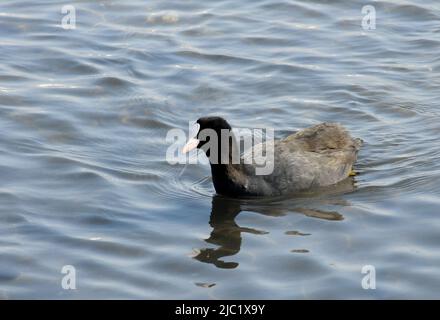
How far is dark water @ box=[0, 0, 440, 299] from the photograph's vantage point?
8.08 metres

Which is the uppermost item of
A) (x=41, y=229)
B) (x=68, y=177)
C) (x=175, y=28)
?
(x=175, y=28)

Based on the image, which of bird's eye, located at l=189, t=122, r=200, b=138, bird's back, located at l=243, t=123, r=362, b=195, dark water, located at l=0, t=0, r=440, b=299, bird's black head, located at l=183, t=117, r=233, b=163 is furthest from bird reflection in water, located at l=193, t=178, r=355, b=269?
bird's eye, located at l=189, t=122, r=200, b=138

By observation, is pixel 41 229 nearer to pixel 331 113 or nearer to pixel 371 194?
pixel 371 194

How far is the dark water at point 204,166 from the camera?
808cm

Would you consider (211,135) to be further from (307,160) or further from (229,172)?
(307,160)

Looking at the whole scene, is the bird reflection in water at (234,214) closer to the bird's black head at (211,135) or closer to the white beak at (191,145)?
the bird's black head at (211,135)

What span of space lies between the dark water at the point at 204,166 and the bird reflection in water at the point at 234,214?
0.02 metres

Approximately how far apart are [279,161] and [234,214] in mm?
734

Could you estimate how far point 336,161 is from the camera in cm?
993

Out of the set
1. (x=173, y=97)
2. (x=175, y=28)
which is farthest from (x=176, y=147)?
(x=175, y=28)

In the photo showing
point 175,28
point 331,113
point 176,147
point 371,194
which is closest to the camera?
point 371,194

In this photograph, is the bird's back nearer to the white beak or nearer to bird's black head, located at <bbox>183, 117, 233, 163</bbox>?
bird's black head, located at <bbox>183, 117, 233, 163</bbox>

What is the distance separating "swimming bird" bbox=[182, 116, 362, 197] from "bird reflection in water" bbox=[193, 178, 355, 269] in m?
0.11

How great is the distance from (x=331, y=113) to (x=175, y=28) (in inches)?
136
